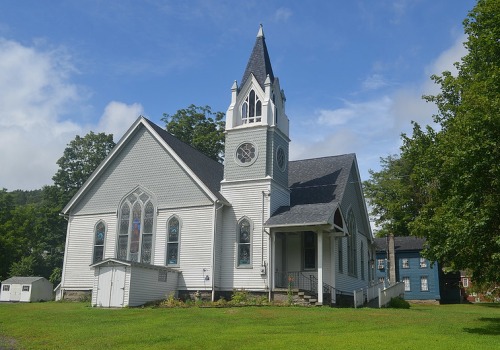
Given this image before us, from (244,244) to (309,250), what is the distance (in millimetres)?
3395

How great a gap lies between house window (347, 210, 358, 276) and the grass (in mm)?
10480

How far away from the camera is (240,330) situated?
14.6m

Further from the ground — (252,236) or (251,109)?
(251,109)

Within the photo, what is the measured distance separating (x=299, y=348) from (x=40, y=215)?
5620 cm

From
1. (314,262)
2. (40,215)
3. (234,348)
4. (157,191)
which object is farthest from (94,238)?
(40,215)

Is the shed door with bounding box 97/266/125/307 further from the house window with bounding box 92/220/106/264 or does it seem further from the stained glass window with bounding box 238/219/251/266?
the stained glass window with bounding box 238/219/251/266

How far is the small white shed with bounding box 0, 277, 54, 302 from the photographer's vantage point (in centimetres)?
2950

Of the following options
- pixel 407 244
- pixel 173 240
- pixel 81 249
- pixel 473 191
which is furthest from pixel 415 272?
pixel 473 191

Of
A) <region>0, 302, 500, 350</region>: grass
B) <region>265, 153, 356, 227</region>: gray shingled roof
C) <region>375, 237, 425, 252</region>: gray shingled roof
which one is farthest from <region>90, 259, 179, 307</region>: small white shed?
<region>375, 237, 425, 252</region>: gray shingled roof

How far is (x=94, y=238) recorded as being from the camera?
28938 mm

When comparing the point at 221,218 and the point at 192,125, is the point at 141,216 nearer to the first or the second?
the point at 221,218

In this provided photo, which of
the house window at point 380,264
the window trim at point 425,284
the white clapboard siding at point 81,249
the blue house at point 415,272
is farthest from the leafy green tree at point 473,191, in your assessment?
the house window at point 380,264

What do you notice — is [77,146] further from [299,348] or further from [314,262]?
[299,348]

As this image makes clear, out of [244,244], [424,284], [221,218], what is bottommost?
[424,284]
